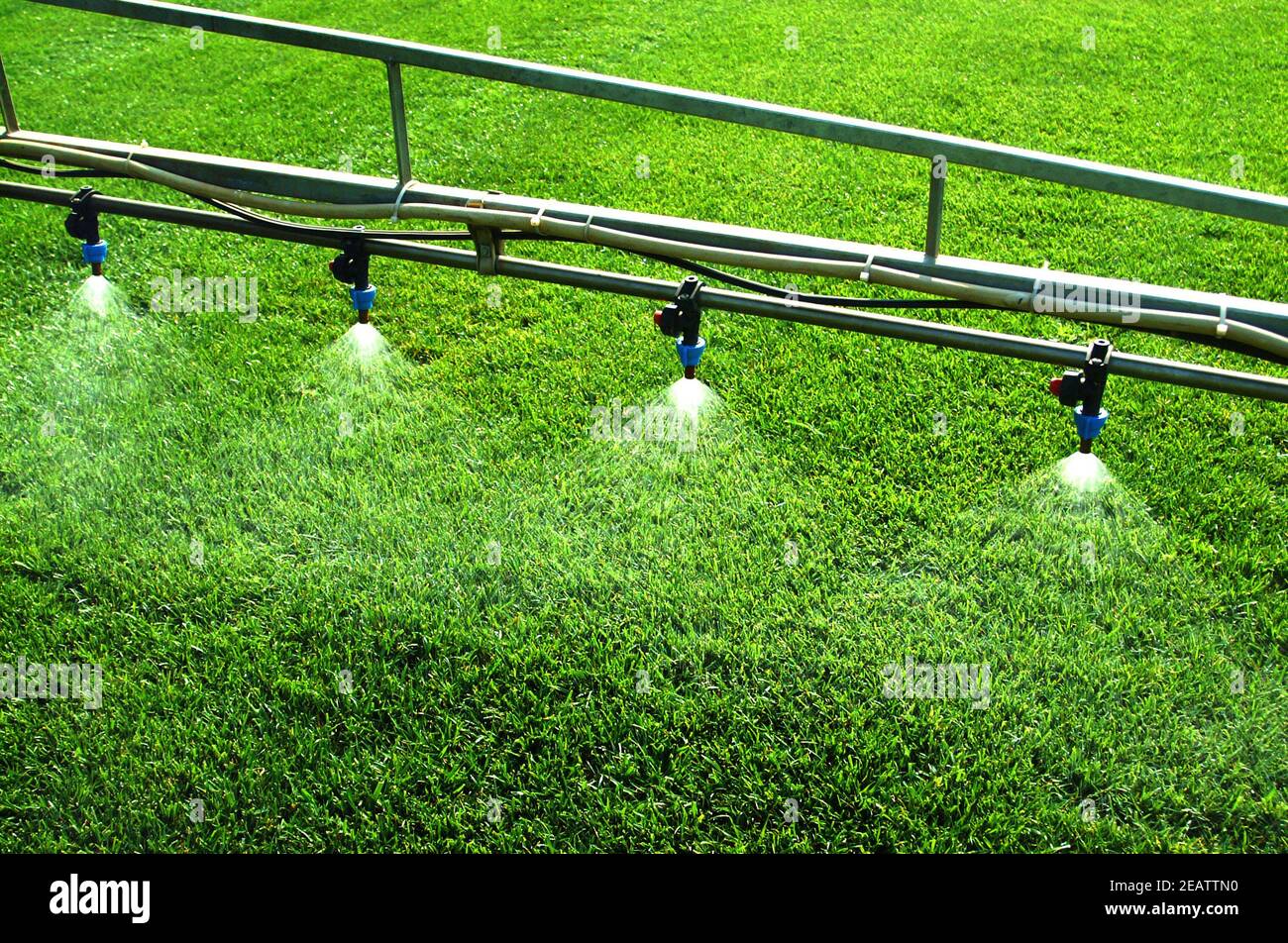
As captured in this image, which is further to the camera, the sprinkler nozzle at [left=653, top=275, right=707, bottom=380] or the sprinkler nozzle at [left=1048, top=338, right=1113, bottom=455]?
the sprinkler nozzle at [left=653, top=275, right=707, bottom=380]

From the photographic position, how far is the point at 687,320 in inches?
121

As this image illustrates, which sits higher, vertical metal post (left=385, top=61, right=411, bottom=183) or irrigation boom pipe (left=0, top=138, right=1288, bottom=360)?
vertical metal post (left=385, top=61, right=411, bottom=183)

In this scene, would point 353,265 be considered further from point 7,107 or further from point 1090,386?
point 1090,386

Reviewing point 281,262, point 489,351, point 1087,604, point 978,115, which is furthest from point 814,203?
point 1087,604

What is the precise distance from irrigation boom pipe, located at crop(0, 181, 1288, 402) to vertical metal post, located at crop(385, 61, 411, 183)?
20cm

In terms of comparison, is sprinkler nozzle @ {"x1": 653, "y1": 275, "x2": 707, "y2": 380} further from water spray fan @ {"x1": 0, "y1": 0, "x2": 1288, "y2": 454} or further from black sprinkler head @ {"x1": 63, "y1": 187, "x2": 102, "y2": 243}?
black sprinkler head @ {"x1": 63, "y1": 187, "x2": 102, "y2": 243}

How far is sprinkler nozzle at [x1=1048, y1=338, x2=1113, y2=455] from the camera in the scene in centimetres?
280

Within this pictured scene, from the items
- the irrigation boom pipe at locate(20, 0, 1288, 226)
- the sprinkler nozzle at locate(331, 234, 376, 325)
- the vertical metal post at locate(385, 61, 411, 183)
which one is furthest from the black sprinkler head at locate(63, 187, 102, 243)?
the vertical metal post at locate(385, 61, 411, 183)

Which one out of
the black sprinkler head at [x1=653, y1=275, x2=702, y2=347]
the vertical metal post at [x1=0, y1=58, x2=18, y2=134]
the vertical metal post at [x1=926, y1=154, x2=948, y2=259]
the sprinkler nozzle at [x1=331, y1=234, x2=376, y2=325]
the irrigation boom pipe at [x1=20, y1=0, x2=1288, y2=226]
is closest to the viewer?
the irrigation boom pipe at [x1=20, y1=0, x2=1288, y2=226]

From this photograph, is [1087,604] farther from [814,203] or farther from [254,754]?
[814,203]

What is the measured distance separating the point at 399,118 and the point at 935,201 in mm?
1303

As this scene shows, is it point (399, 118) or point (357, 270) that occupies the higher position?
point (399, 118)

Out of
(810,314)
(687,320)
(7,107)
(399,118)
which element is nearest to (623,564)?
(687,320)
